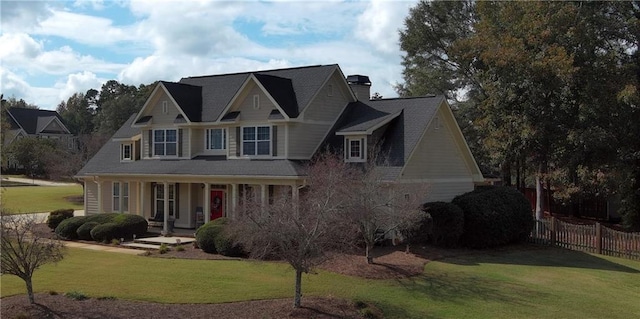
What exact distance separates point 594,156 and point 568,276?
13.4 meters

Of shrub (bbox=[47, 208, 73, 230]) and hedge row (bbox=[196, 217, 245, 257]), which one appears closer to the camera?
hedge row (bbox=[196, 217, 245, 257])

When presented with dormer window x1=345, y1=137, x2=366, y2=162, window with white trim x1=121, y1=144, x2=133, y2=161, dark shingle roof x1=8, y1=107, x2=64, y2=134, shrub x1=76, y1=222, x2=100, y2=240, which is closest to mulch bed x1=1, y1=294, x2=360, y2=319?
dormer window x1=345, y1=137, x2=366, y2=162

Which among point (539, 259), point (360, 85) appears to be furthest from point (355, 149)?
point (539, 259)

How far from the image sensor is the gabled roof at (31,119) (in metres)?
92.8

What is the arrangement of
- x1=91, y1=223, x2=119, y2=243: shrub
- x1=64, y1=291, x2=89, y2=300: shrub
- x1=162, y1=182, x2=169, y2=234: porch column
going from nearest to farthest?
x1=64, y1=291, x2=89, y2=300: shrub → x1=91, y1=223, x2=119, y2=243: shrub → x1=162, y1=182, x2=169, y2=234: porch column

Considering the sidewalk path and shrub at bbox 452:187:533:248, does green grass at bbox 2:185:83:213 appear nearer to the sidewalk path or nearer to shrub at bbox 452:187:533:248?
the sidewalk path

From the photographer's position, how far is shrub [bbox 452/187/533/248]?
25906 millimetres

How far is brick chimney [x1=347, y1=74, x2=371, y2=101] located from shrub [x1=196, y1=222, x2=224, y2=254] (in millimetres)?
12660

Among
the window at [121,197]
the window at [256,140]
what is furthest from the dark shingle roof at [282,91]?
the window at [121,197]

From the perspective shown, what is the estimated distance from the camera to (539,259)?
24516 millimetres

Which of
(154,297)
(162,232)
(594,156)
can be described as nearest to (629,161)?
(594,156)

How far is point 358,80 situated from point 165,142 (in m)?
11.4

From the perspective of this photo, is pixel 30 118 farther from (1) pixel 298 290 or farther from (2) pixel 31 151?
(1) pixel 298 290

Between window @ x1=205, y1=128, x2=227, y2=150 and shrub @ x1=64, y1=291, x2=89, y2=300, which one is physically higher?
window @ x1=205, y1=128, x2=227, y2=150
